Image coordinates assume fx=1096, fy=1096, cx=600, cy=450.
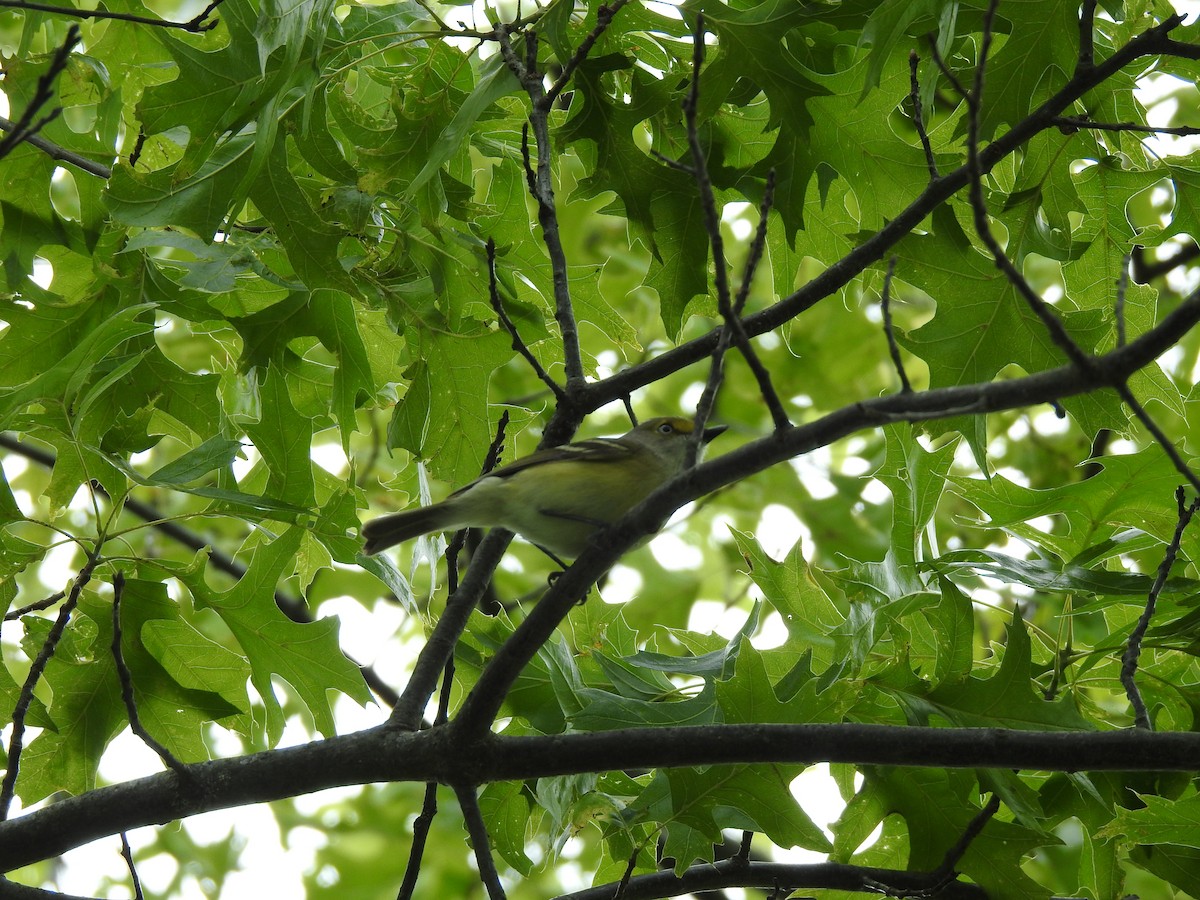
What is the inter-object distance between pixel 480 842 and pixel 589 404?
4.73 ft

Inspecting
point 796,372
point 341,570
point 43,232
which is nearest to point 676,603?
point 796,372

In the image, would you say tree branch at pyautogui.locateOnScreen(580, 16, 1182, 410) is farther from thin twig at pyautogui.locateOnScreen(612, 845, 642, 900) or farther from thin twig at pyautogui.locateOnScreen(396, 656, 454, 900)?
thin twig at pyautogui.locateOnScreen(612, 845, 642, 900)

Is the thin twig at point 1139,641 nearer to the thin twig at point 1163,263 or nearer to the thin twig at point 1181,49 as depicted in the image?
the thin twig at point 1181,49

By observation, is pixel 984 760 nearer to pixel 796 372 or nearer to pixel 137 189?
pixel 137 189

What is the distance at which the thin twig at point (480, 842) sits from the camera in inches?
133

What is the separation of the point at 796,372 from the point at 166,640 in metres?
6.02

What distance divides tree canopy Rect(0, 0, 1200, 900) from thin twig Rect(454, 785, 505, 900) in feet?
0.05

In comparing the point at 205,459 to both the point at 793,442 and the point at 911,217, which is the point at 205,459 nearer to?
the point at 793,442

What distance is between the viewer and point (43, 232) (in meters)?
3.94

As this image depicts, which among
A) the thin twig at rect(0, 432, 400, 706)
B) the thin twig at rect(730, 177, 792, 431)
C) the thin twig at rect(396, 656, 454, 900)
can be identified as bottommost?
the thin twig at rect(396, 656, 454, 900)

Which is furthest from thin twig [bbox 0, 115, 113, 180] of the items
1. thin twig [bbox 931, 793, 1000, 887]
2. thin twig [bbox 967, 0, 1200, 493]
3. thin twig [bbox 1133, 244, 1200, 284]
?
thin twig [bbox 1133, 244, 1200, 284]

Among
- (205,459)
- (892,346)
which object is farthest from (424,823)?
(892,346)

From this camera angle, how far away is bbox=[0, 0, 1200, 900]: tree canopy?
3.28 m

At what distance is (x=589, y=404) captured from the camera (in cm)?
358
